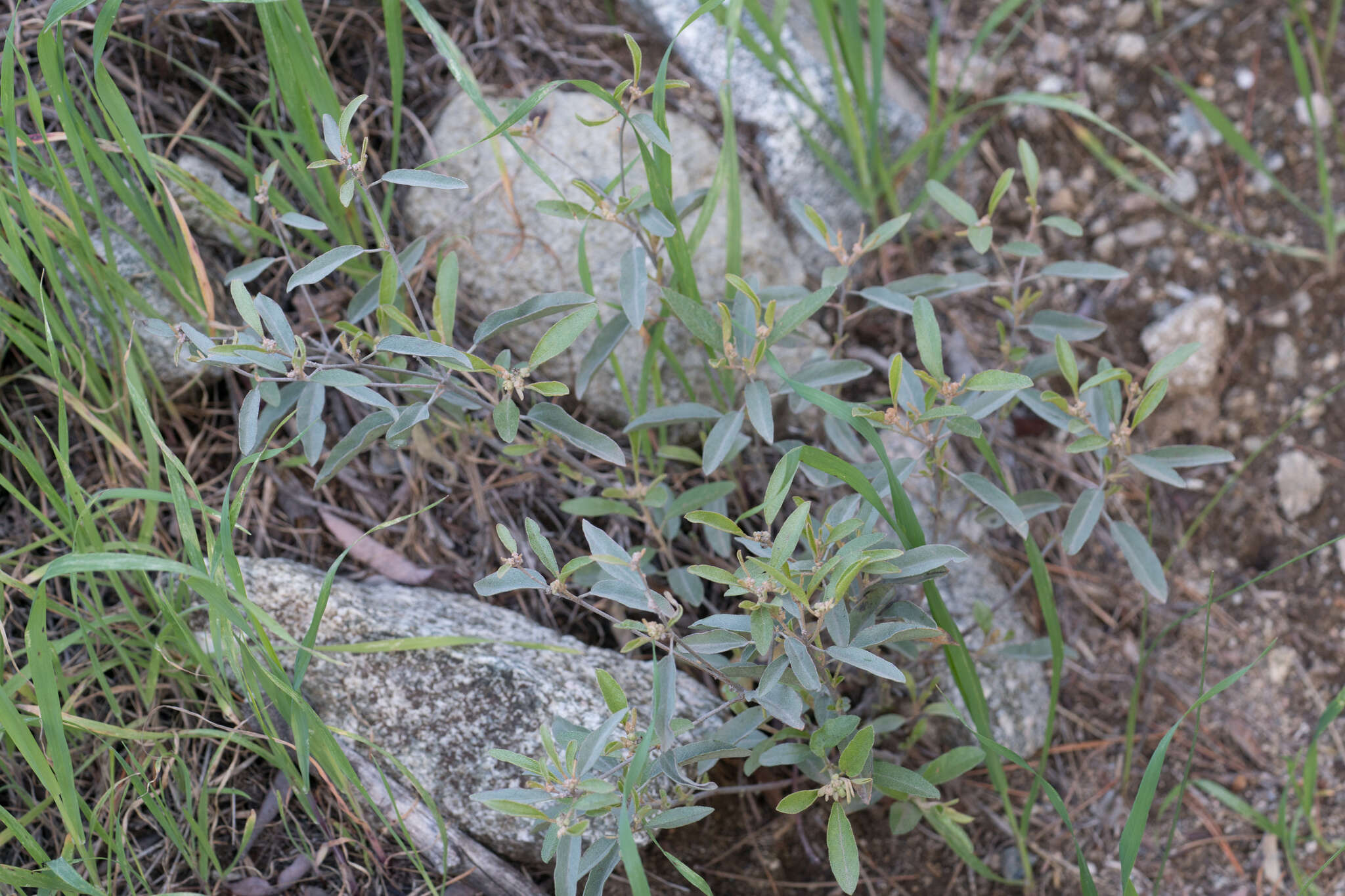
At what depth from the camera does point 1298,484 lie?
204 cm

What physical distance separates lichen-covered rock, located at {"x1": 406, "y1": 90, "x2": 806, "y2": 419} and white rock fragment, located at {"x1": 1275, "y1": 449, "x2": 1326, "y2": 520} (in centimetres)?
115

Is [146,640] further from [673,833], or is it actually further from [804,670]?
[804,670]

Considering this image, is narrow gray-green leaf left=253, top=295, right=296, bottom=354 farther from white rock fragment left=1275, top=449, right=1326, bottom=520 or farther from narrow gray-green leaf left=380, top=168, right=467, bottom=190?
white rock fragment left=1275, top=449, right=1326, bottom=520

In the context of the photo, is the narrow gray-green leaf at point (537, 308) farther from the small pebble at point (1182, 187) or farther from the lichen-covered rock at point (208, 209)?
the small pebble at point (1182, 187)

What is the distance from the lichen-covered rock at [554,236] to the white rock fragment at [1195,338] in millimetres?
833

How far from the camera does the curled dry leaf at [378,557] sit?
1.77 m

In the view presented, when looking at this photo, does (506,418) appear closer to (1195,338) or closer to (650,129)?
(650,129)

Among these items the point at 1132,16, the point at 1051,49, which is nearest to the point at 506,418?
the point at 1051,49

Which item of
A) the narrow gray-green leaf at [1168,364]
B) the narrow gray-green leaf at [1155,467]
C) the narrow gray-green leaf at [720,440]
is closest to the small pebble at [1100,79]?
the narrow gray-green leaf at [1168,364]

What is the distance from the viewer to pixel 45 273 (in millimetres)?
1678

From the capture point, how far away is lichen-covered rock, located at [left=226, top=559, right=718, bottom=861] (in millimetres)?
1534

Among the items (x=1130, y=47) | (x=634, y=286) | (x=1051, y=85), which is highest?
(x=1130, y=47)

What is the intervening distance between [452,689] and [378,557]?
34cm

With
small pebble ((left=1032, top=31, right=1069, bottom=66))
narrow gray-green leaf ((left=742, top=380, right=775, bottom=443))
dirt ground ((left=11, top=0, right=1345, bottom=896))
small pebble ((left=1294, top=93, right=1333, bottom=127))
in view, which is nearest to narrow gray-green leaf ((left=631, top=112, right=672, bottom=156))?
narrow gray-green leaf ((left=742, top=380, right=775, bottom=443))
